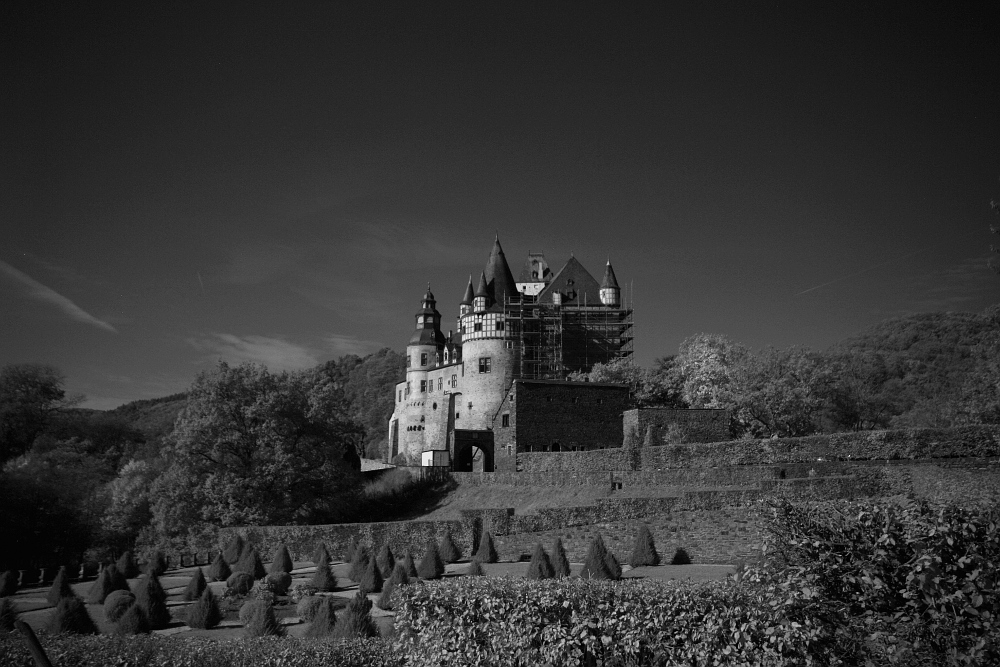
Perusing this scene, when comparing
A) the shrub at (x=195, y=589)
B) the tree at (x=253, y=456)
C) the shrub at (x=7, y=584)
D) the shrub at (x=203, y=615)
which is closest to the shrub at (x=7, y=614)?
the shrub at (x=203, y=615)

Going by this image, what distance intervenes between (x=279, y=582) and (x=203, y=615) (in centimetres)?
462

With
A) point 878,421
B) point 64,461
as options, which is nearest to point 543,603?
point 64,461

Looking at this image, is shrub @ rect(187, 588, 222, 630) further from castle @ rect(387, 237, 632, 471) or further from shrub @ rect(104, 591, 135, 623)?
castle @ rect(387, 237, 632, 471)

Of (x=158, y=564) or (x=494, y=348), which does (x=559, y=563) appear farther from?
(x=494, y=348)

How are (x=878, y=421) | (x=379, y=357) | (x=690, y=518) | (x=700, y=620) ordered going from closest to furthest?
(x=700, y=620)
(x=690, y=518)
(x=878, y=421)
(x=379, y=357)

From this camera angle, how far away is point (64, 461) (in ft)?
147

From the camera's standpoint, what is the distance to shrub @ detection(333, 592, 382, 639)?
1477 cm

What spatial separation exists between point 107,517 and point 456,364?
44177 millimetres

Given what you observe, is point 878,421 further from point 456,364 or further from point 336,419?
point 456,364

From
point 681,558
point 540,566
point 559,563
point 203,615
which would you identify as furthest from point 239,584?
point 681,558

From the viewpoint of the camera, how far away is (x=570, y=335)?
78125 mm

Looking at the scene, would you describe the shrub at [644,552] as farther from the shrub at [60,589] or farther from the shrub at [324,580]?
the shrub at [60,589]

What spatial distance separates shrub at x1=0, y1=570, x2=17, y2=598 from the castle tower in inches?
2405

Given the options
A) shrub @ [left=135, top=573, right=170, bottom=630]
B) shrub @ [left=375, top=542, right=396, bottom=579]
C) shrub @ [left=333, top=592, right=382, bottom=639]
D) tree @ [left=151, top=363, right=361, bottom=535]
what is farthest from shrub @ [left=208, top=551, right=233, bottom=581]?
shrub @ [left=333, top=592, right=382, bottom=639]
